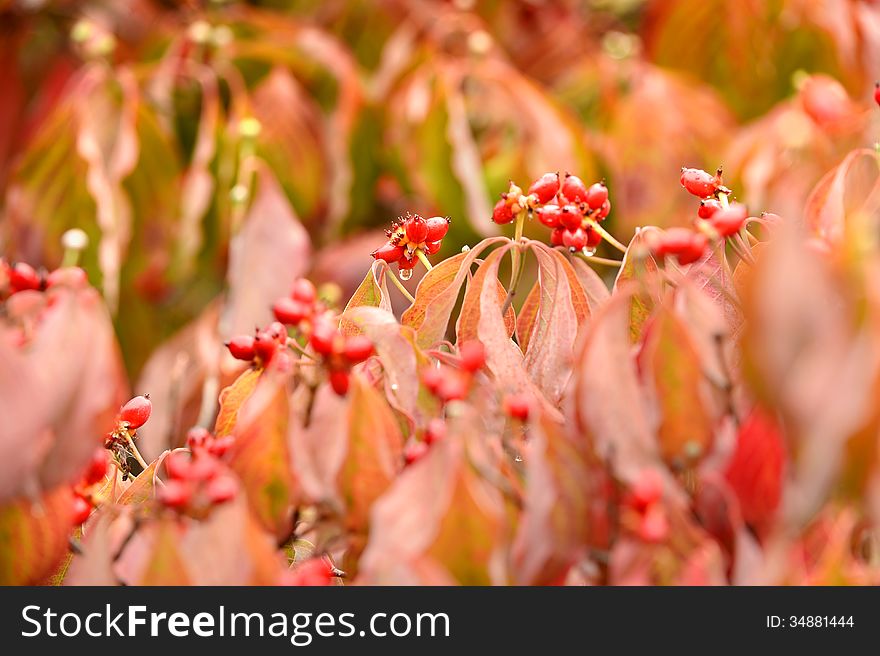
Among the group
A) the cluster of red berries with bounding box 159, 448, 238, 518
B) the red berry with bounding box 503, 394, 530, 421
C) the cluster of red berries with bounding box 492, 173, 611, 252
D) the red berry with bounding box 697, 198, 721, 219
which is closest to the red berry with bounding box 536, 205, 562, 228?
the cluster of red berries with bounding box 492, 173, 611, 252

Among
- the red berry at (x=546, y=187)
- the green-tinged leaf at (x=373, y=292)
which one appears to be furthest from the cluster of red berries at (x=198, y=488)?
the red berry at (x=546, y=187)

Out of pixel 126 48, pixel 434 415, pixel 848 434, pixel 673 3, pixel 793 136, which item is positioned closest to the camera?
pixel 848 434

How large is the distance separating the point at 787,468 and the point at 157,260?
1742 mm

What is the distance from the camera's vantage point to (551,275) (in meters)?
0.78

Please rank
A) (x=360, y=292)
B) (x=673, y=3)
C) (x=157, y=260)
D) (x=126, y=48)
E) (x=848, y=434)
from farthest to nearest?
(x=126, y=48) < (x=673, y=3) < (x=157, y=260) < (x=360, y=292) < (x=848, y=434)

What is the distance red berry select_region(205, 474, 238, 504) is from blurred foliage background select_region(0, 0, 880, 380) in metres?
1.09

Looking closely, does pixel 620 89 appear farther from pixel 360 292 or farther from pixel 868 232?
pixel 868 232

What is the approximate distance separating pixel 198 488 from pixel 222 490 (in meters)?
0.03

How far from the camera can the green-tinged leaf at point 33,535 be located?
65 cm

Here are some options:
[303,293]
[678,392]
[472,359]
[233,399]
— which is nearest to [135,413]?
[233,399]

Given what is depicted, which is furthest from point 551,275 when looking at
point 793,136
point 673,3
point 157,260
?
point 673,3

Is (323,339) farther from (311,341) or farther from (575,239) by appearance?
Result: (575,239)

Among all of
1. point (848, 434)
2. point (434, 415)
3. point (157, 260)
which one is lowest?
point (157, 260)

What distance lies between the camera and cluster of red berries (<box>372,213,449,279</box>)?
83 centimetres
